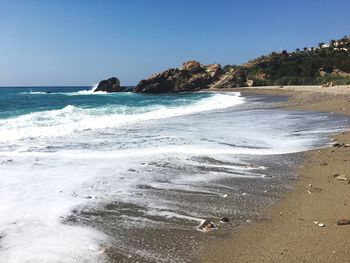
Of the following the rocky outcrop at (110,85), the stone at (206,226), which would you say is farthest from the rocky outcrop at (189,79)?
the stone at (206,226)

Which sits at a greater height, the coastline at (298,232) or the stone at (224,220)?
the stone at (224,220)

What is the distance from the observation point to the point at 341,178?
7.45m

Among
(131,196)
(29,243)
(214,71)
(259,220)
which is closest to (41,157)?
(131,196)

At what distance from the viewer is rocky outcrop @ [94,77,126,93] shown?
316 ft

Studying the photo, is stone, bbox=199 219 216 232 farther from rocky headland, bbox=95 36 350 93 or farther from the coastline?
rocky headland, bbox=95 36 350 93

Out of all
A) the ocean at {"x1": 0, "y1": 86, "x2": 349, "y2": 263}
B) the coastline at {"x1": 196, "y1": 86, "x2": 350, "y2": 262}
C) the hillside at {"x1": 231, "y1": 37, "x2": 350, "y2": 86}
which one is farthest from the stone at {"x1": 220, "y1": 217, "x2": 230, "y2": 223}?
the hillside at {"x1": 231, "y1": 37, "x2": 350, "y2": 86}

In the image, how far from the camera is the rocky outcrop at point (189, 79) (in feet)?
262

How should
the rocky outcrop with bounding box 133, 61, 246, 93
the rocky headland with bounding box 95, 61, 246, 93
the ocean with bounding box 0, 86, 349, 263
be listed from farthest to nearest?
1. the rocky outcrop with bounding box 133, 61, 246, 93
2. the rocky headland with bounding box 95, 61, 246, 93
3. the ocean with bounding box 0, 86, 349, 263

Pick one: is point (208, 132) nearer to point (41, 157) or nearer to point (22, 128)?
point (41, 157)

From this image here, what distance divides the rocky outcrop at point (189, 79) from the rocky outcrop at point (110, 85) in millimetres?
11404

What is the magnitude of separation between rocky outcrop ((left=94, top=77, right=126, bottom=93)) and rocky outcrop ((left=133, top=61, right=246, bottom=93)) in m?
11.4

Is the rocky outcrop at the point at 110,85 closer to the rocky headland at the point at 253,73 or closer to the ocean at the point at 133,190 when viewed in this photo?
the rocky headland at the point at 253,73

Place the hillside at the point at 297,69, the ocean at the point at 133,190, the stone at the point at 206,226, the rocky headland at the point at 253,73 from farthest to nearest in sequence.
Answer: the rocky headland at the point at 253,73, the hillside at the point at 297,69, the stone at the point at 206,226, the ocean at the point at 133,190

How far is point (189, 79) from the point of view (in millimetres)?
82250
